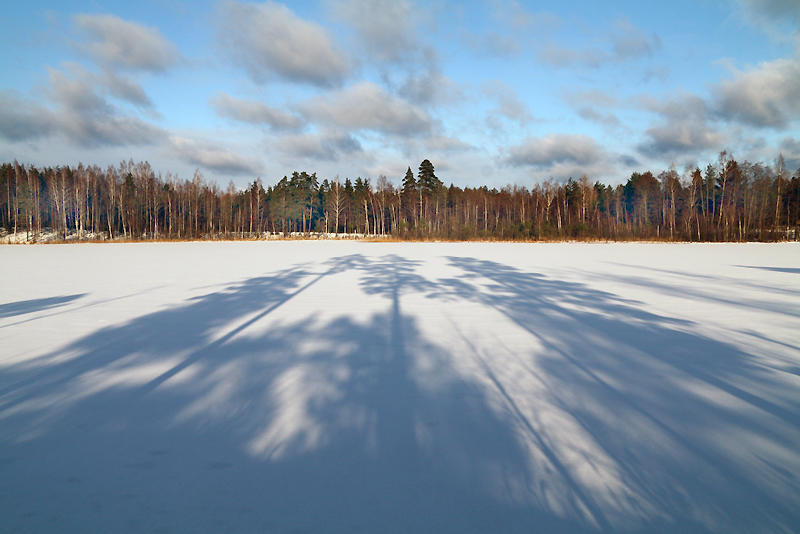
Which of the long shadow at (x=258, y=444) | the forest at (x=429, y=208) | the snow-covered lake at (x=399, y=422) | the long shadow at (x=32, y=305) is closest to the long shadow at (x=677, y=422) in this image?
the snow-covered lake at (x=399, y=422)

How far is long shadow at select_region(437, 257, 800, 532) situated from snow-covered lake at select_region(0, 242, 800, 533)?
0.01 metres

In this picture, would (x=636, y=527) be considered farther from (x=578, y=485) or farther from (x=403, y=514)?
(x=403, y=514)

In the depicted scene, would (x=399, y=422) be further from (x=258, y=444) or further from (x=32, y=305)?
(x=32, y=305)

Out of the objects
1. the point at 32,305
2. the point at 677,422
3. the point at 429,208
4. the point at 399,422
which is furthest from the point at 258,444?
the point at 429,208

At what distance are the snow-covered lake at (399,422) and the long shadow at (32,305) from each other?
75cm

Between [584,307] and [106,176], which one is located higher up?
[106,176]

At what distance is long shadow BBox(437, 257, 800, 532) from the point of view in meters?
1.82

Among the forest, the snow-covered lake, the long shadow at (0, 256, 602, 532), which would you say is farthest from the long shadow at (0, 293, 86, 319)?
the forest

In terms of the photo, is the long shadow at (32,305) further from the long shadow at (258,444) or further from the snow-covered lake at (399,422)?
the long shadow at (258,444)

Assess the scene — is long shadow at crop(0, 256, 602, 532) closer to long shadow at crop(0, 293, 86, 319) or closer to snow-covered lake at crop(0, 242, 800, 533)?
snow-covered lake at crop(0, 242, 800, 533)

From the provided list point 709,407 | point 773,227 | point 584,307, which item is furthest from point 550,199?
point 709,407

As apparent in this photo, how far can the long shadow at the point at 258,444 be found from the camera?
1.75 metres

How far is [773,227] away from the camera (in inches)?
1474

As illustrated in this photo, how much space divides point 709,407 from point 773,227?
51.5m
